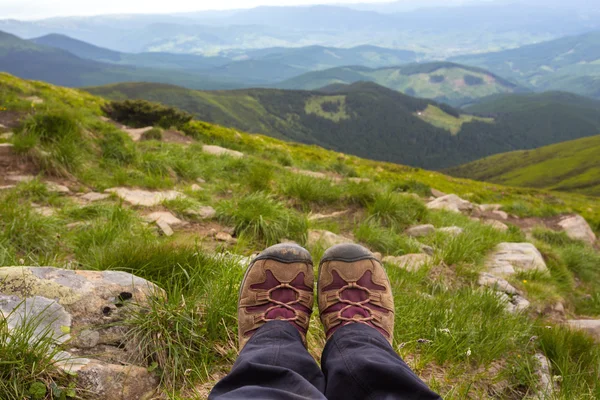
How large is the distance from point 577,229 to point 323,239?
9648mm

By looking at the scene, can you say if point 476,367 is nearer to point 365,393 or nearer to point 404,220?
point 365,393

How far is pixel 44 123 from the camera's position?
21.2ft

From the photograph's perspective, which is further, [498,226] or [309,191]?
[498,226]

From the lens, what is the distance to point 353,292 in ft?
9.58

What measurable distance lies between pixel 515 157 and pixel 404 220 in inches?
6783

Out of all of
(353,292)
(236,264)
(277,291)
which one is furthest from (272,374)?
(236,264)

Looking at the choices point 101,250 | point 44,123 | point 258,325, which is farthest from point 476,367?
point 44,123

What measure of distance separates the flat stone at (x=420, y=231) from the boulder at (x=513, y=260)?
1.00m

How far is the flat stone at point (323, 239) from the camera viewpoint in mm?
4847

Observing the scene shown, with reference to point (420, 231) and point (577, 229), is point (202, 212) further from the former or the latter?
point (577, 229)

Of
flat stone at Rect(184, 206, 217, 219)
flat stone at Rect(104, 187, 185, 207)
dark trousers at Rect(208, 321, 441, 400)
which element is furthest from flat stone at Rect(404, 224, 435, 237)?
dark trousers at Rect(208, 321, 441, 400)

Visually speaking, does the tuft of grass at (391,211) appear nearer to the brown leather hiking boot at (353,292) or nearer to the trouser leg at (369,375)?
the brown leather hiking boot at (353,292)

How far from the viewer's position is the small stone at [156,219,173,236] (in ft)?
15.2

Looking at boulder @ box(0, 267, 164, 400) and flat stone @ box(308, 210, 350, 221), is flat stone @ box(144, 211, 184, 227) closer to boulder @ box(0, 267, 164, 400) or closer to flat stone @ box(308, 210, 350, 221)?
flat stone @ box(308, 210, 350, 221)
